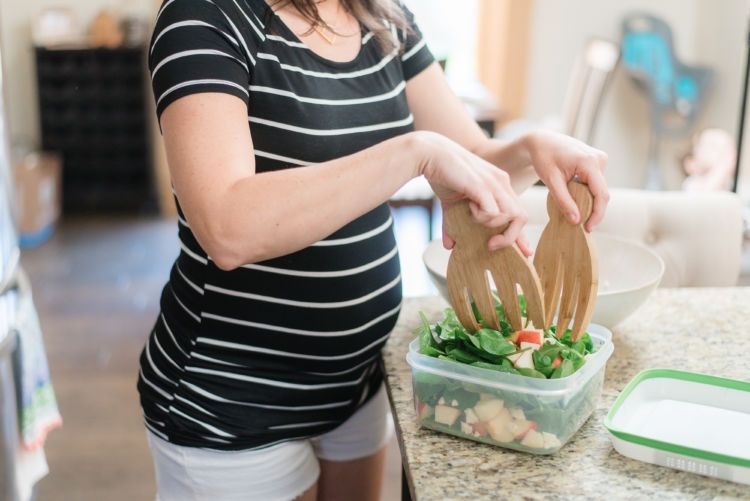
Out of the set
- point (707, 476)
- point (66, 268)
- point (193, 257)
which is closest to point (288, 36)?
point (193, 257)

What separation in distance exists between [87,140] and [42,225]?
2.56 ft

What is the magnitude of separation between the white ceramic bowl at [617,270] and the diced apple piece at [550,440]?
1.04 ft

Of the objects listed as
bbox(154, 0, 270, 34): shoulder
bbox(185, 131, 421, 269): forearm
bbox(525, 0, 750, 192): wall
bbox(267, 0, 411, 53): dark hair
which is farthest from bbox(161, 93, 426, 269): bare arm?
bbox(525, 0, 750, 192): wall

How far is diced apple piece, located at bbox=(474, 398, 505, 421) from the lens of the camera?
3.05 feet

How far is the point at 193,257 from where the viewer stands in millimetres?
1151

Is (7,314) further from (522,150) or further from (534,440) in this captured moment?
(534,440)

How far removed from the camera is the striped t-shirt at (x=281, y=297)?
3.56 feet

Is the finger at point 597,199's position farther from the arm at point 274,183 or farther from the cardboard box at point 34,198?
the cardboard box at point 34,198

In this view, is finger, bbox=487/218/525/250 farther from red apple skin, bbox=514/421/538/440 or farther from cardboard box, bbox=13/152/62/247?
cardboard box, bbox=13/152/62/247

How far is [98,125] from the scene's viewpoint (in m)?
5.21

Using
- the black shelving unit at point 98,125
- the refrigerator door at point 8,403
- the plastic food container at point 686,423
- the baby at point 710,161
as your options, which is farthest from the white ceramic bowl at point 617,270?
the black shelving unit at point 98,125

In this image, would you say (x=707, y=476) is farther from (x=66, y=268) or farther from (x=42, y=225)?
(x=42, y=225)

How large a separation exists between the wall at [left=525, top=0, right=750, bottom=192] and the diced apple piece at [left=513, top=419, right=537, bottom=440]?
410cm

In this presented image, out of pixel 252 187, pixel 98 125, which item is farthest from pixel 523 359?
pixel 98 125
